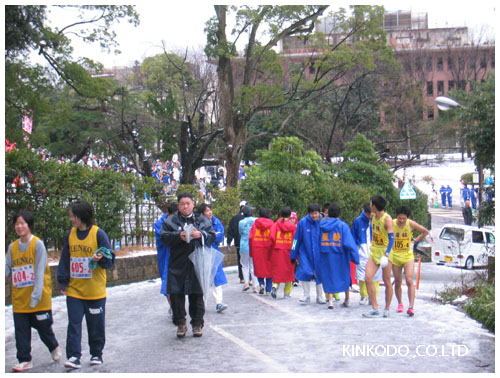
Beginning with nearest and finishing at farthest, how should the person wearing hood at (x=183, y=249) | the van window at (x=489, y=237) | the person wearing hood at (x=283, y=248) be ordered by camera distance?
the person wearing hood at (x=183, y=249) < the person wearing hood at (x=283, y=248) < the van window at (x=489, y=237)

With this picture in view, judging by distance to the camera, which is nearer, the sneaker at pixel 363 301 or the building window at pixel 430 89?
the sneaker at pixel 363 301

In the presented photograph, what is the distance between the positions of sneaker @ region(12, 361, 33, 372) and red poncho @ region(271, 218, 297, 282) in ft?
17.4

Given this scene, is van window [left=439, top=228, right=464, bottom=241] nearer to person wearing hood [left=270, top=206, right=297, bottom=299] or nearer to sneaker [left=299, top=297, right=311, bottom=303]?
person wearing hood [left=270, top=206, right=297, bottom=299]

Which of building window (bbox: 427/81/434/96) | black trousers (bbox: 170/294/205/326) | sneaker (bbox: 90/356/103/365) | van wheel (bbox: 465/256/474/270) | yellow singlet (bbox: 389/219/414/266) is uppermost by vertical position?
building window (bbox: 427/81/434/96)

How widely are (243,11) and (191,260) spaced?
15.7 m

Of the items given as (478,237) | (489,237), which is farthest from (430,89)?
(489,237)

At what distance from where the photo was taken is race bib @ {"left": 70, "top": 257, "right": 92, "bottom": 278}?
682 cm

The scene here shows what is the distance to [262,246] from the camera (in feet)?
38.4

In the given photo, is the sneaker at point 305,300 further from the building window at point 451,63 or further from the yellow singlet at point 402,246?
the building window at point 451,63

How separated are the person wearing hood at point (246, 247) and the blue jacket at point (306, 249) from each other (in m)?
1.59

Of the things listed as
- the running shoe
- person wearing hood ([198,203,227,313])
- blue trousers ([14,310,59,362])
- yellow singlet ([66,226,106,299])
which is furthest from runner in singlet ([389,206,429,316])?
blue trousers ([14,310,59,362])

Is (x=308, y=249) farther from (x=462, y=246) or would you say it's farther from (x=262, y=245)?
(x=462, y=246)

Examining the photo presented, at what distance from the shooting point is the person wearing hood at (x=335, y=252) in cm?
1036

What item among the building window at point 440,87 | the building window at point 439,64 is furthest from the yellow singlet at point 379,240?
the building window at point 440,87
